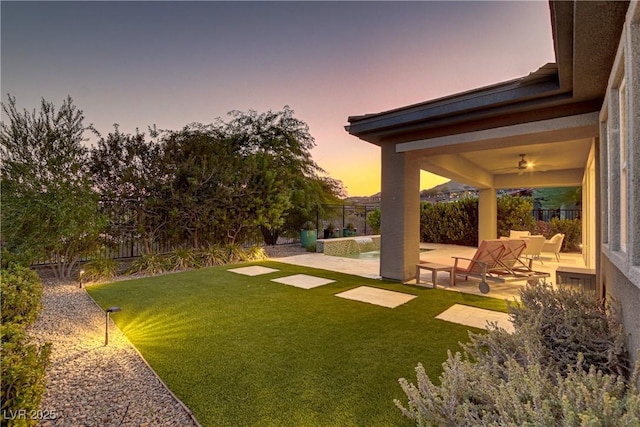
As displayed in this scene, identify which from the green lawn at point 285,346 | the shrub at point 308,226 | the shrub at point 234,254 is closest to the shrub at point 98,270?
the green lawn at point 285,346

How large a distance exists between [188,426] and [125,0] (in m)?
9.50

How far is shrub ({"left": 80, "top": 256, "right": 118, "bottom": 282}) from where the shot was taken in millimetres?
8074

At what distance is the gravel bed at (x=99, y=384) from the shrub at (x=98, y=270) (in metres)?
3.38

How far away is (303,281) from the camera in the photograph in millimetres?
7773

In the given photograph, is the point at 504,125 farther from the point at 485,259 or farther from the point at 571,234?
the point at 571,234

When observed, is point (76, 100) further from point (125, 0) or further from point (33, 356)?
point (33, 356)

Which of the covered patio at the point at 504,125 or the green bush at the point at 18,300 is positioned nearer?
the covered patio at the point at 504,125

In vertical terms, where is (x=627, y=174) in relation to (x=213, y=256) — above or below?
above

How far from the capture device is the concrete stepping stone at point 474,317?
4.76 meters

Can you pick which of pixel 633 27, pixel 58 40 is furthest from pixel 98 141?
pixel 633 27

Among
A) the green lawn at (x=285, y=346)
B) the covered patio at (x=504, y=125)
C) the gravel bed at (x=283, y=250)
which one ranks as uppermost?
the covered patio at (x=504, y=125)

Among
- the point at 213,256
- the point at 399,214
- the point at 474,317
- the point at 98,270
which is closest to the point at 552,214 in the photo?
the point at 399,214

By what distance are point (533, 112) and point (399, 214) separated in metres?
3.32

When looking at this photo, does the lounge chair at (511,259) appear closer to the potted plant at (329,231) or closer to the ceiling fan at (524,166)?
the ceiling fan at (524,166)
